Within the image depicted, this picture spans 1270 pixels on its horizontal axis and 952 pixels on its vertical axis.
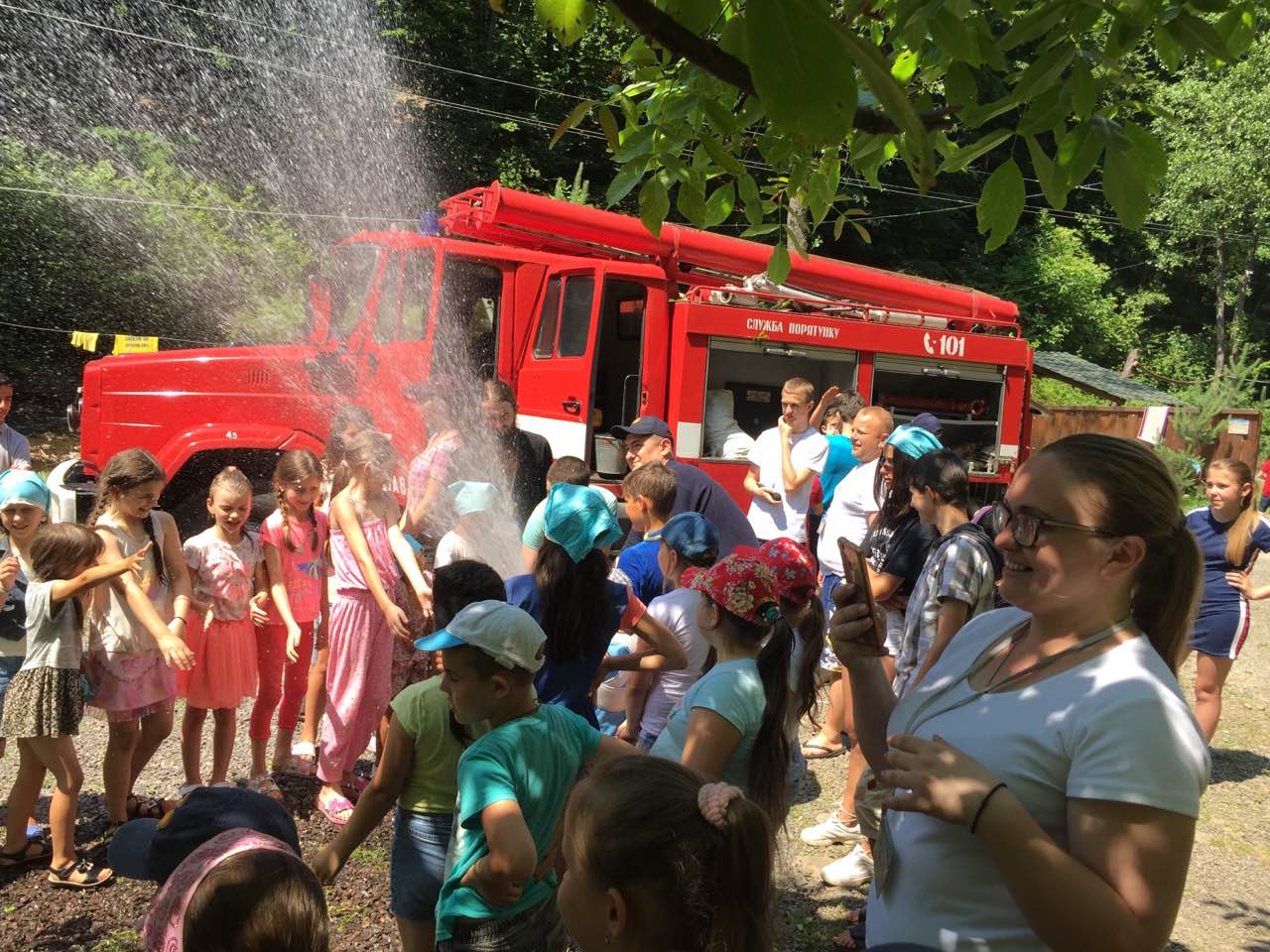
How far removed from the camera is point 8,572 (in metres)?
3.87

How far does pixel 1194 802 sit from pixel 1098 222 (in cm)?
3898

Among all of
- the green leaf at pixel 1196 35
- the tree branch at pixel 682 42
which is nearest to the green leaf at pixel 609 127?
the tree branch at pixel 682 42

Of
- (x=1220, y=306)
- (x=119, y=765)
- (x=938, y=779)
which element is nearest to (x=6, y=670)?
(x=119, y=765)

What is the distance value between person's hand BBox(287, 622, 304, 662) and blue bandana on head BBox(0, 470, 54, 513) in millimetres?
1161

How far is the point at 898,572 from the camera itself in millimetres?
4512

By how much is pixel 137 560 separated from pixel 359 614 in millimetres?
1031

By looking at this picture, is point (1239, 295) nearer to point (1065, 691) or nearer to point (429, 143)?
point (429, 143)

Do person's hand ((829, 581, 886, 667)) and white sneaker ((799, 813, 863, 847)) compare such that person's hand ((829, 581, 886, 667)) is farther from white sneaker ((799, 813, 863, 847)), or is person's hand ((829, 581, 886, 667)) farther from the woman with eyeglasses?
white sneaker ((799, 813, 863, 847))

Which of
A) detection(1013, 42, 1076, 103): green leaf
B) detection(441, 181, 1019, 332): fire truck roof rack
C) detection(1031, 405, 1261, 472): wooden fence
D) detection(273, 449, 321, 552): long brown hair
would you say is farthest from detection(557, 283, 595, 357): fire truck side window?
detection(1031, 405, 1261, 472): wooden fence

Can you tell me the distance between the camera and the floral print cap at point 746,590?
3045 mm

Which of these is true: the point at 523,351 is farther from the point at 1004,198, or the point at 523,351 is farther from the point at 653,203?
the point at 1004,198

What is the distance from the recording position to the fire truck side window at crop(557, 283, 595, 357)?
8445 mm

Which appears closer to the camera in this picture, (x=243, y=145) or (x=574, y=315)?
(x=574, y=315)

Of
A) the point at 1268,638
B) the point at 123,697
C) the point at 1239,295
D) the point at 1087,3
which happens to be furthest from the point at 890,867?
the point at 1239,295
